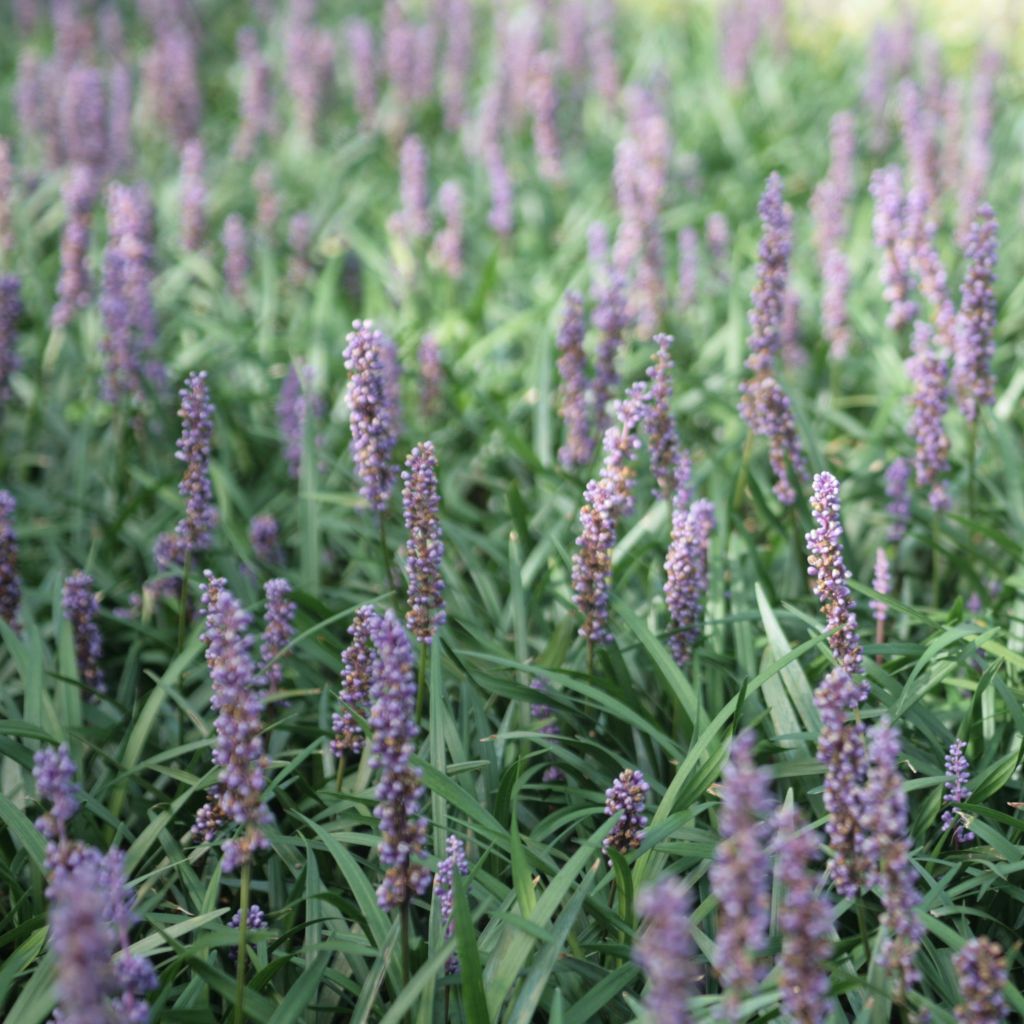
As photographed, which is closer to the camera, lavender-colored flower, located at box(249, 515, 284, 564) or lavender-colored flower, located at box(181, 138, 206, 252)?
lavender-colored flower, located at box(249, 515, 284, 564)

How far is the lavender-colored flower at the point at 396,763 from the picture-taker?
2.87 m

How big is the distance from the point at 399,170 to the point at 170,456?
466cm

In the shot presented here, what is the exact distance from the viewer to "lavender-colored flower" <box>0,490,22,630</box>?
4477mm

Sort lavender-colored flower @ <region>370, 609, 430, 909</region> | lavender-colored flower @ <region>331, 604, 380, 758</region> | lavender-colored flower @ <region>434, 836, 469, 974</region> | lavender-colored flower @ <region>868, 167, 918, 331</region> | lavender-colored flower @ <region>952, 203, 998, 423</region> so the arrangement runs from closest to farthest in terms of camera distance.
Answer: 1. lavender-colored flower @ <region>370, 609, 430, 909</region>
2. lavender-colored flower @ <region>434, 836, 469, 974</region>
3. lavender-colored flower @ <region>331, 604, 380, 758</region>
4. lavender-colored flower @ <region>952, 203, 998, 423</region>
5. lavender-colored flower @ <region>868, 167, 918, 331</region>

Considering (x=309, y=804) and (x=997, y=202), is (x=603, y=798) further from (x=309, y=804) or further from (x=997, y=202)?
(x=997, y=202)

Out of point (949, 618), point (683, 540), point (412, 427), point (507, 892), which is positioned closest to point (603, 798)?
point (507, 892)

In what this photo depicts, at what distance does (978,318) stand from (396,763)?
337 centimetres

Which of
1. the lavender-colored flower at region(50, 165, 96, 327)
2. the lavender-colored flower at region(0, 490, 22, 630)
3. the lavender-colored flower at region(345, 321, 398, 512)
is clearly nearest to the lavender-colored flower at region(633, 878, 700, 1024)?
the lavender-colored flower at region(345, 321, 398, 512)

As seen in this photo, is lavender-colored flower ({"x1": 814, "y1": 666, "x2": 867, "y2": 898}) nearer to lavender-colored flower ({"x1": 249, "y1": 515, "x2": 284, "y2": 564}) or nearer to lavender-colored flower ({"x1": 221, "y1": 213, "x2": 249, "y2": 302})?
lavender-colored flower ({"x1": 249, "y1": 515, "x2": 284, "y2": 564})

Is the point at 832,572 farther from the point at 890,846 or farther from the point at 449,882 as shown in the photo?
the point at 449,882

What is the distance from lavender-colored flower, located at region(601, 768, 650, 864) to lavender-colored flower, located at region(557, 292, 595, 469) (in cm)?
Result: 235

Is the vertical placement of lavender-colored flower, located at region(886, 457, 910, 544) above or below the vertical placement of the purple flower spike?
below

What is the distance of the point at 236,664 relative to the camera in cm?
288

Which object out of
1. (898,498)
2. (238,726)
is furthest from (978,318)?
(238,726)
